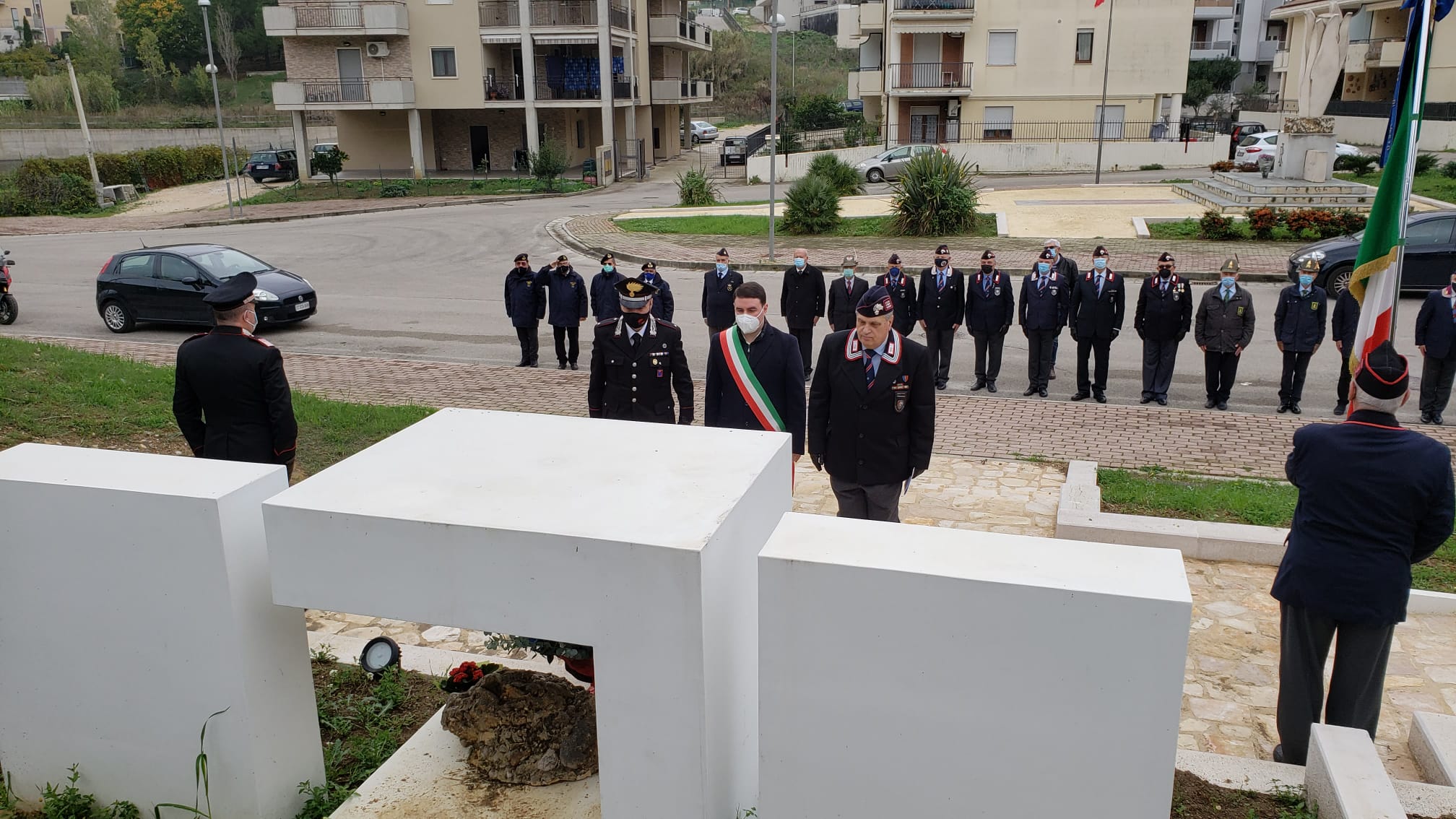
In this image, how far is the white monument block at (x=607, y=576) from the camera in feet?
12.7

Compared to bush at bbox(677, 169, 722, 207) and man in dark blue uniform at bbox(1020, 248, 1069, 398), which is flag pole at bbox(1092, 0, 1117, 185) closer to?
bush at bbox(677, 169, 722, 207)

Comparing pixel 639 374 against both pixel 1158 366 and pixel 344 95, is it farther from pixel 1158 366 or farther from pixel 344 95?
pixel 344 95

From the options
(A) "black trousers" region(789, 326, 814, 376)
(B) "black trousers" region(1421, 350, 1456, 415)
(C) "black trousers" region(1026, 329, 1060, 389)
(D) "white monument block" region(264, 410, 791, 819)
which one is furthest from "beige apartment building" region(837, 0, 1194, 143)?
(D) "white monument block" region(264, 410, 791, 819)

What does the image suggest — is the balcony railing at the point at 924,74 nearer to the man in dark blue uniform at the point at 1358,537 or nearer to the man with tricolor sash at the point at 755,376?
the man with tricolor sash at the point at 755,376

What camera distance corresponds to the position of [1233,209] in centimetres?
2756

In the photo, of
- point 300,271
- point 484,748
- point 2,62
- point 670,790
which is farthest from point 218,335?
point 2,62

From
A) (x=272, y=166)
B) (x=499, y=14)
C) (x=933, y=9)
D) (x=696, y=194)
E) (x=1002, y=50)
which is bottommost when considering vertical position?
(x=696, y=194)

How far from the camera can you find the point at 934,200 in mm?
26594

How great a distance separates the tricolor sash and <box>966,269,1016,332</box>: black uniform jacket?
22.1 feet

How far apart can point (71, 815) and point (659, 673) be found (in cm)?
295

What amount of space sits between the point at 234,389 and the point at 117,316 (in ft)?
43.4

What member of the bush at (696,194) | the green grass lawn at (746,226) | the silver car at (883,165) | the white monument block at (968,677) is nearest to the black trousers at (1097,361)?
the white monument block at (968,677)

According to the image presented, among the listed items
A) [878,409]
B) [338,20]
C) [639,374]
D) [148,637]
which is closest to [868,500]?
[878,409]

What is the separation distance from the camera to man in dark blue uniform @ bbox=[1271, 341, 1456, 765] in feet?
15.8
